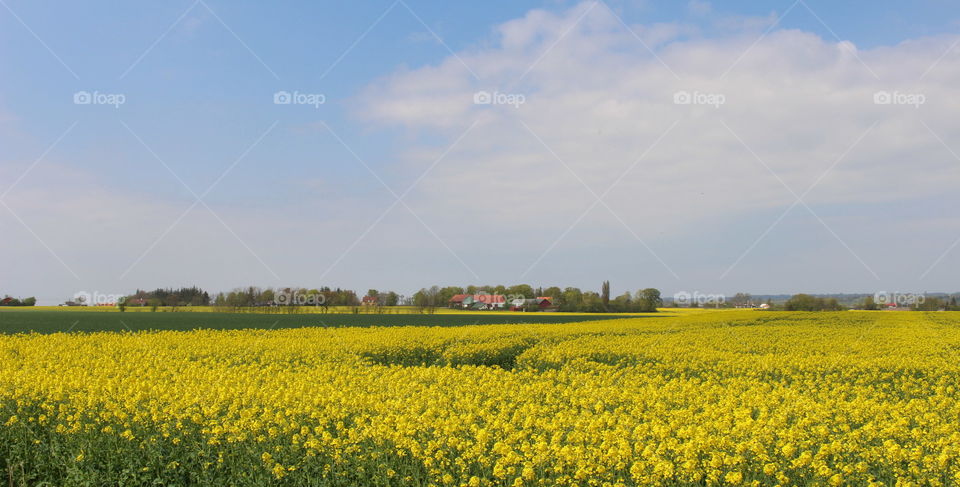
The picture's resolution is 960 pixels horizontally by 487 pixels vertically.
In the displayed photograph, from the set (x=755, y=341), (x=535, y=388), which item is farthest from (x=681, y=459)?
(x=755, y=341)

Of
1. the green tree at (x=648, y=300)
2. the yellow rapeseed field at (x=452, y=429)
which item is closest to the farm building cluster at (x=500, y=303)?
the green tree at (x=648, y=300)

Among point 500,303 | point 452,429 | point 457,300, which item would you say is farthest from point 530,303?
point 452,429

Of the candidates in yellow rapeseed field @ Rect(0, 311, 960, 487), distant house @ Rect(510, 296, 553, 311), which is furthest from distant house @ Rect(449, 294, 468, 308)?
yellow rapeseed field @ Rect(0, 311, 960, 487)

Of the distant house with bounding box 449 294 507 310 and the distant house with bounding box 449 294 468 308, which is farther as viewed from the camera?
the distant house with bounding box 449 294 468 308

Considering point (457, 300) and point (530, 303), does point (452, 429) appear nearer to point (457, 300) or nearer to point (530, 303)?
point (530, 303)

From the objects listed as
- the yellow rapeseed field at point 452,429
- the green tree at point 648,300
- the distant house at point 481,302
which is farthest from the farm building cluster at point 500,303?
the yellow rapeseed field at point 452,429

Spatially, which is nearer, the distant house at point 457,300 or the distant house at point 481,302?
the distant house at point 481,302

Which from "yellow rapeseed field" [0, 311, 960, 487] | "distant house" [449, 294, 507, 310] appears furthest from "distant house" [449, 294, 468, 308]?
"yellow rapeseed field" [0, 311, 960, 487]

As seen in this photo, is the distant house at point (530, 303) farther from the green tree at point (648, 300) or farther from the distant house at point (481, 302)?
the green tree at point (648, 300)

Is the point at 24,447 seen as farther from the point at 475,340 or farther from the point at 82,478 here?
the point at 475,340

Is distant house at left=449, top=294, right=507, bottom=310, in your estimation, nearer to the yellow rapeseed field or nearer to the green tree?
the green tree

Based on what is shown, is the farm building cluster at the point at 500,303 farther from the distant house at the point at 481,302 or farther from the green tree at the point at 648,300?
the green tree at the point at 648,300

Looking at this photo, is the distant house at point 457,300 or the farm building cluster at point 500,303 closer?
the farm building cluster at point 500,303

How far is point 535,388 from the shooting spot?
28.9ft
